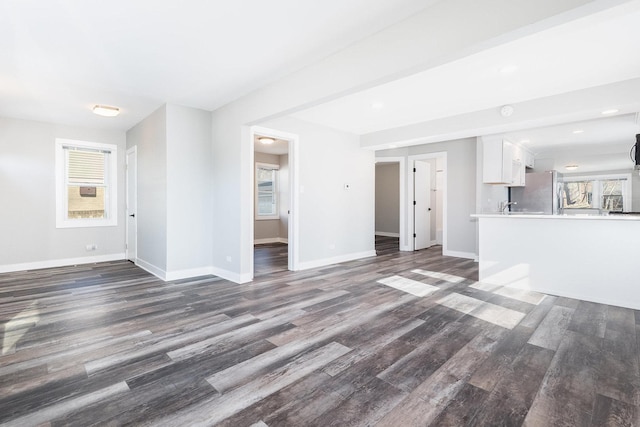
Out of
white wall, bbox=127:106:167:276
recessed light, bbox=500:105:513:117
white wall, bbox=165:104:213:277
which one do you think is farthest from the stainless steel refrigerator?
white wall, bbox=127:106:167:276

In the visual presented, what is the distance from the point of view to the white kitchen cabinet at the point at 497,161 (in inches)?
215

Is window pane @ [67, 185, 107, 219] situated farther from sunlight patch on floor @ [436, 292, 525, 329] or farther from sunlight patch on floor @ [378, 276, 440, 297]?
sunlight patch on floor @ [436, 292, 525, 329]

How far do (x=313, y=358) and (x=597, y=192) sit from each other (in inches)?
310

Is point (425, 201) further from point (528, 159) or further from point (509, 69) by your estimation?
point (509, 69)

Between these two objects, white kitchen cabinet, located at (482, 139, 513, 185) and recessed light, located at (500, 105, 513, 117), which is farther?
white kitchen cabinet, located at (482, 139, 513, 185)

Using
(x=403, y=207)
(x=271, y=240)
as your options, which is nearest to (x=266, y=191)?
(x=271, y=240)

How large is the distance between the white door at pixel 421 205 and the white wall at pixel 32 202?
6659 mm

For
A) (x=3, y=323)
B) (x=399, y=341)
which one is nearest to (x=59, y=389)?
(x=3, y=323)

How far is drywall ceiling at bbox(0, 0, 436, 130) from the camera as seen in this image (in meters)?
2.27

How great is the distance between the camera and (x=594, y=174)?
275 inches

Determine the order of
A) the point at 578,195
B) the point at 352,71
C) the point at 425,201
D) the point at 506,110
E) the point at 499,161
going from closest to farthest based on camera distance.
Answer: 1. the point at 352,71
2. the point at 506,110
3. the point at 499,161
4. the point at 578,195
5. the point at 425,201

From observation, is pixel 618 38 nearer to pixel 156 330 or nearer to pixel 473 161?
pixel 473 161

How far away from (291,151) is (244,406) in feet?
13.0

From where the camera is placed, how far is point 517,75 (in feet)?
11.0
